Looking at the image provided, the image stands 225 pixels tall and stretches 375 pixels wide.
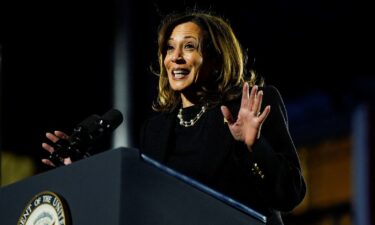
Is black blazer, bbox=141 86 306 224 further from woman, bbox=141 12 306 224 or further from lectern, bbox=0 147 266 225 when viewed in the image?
lectern, bbox=0 147 266 225

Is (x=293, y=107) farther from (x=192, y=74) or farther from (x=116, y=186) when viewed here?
(x=116, y=186)

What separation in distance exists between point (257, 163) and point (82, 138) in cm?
35

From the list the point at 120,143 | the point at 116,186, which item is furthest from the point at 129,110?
the point at 116,186

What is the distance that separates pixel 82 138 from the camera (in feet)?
4.91

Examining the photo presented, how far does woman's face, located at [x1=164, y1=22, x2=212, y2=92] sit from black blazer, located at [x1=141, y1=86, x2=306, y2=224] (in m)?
0.09

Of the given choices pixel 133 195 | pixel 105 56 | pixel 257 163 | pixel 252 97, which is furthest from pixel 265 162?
pixel 105 56

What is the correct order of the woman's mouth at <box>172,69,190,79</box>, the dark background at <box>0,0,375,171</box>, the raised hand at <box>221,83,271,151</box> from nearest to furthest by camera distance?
the raised hand at <box>221,83,271,151</box>
the woman's mouth at <box>172,69,190,79</box>
the dark background at <box>0,0,375,171</box>

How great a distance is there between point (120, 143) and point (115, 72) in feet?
1.47

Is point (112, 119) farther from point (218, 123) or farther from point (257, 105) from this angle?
point (257, 105)

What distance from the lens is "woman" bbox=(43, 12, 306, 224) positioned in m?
1.42

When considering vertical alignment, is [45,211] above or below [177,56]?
below

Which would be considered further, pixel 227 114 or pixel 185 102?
pixel 185 102

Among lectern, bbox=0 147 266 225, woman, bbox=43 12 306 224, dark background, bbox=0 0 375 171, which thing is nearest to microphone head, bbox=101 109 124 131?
woman, bbox=43 12 306 224

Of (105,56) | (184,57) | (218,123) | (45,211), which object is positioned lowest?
(105,56)
